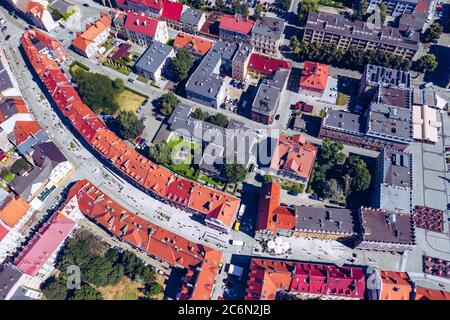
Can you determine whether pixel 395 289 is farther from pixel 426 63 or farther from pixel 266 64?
pixel 426 63

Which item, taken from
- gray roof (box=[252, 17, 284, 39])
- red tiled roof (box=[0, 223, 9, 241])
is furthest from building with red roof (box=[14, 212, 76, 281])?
gray roof (box=[252, 17, 284, 39])

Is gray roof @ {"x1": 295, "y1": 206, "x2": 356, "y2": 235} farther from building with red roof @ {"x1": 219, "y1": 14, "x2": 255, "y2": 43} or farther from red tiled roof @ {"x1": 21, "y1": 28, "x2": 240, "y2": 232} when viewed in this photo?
building with red roof @ {"x1": 219, "y1": 14, "x2": 255, "y2": 43}

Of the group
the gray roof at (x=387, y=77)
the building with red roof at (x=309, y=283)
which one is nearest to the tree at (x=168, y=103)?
the building with red roof at (x=309, y=283)

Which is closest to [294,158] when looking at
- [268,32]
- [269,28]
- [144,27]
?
[268,32]
